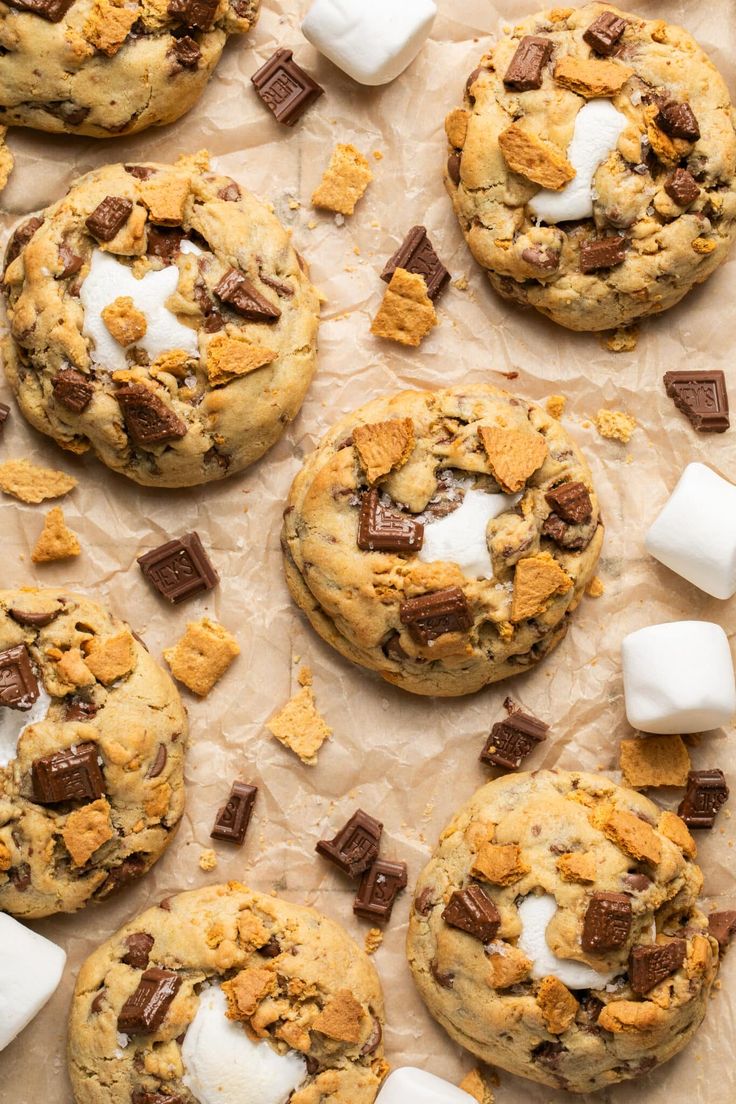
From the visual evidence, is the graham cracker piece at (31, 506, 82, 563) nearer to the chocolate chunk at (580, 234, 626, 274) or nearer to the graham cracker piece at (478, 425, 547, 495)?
the graham cracker piece at (478, 425, 547, 495)

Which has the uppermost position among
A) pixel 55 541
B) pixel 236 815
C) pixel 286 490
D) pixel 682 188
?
pixel 682 188

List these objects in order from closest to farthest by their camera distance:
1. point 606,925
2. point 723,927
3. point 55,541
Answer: point 606,925 < point 723,927 < point 55,541

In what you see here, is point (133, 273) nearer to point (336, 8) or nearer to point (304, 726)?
point (336, 8)

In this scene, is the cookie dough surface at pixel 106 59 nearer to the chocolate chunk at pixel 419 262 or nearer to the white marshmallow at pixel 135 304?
the white marshmallow at pixel 135 304

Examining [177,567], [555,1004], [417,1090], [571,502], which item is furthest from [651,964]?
[177,567]

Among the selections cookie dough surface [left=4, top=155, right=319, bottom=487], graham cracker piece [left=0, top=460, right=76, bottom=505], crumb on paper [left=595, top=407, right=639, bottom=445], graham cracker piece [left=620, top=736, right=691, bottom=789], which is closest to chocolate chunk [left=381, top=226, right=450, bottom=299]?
cookie dough surface [left=4, top=155, right=319, bottom=487]

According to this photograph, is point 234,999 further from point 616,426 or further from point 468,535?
point 616,426

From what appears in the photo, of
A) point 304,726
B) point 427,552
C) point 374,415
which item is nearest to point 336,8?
point 374,415
